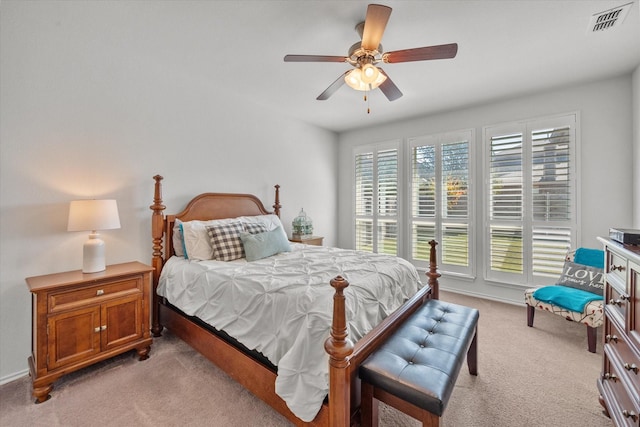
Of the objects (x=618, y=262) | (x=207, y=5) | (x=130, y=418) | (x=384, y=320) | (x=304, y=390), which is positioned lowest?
(x=130, y=418)

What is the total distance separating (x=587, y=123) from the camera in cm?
309

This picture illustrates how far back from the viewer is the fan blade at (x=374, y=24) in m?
1.65

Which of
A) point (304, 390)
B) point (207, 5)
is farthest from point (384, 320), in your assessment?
point (207, 5)

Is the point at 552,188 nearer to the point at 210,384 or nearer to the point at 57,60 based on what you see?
the point at 210,384

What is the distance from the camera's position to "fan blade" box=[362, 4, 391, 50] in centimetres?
165

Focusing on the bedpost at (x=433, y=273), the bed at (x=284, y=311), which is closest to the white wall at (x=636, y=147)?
the bedpost at (x=433, y=273)

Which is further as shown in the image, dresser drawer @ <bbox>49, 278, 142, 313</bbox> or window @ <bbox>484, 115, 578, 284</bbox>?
window @ <bbox>484, 115, 578, 284</bbox>

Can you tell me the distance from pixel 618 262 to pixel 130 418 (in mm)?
2983

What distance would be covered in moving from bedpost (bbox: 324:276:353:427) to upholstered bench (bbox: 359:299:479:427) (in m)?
0.18

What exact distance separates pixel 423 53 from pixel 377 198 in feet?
9.74

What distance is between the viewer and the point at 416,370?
1.31 metres

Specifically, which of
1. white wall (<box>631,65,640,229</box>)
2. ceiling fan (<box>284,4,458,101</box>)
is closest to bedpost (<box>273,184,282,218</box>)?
ceiling fan (<box>284,4,458,101</box>)

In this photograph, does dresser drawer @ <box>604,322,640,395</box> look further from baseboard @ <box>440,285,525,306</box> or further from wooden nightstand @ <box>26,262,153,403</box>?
wooden nightstand @ <box>26,262,153,403</box>

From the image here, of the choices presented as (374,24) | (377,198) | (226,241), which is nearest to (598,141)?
(377,198)
